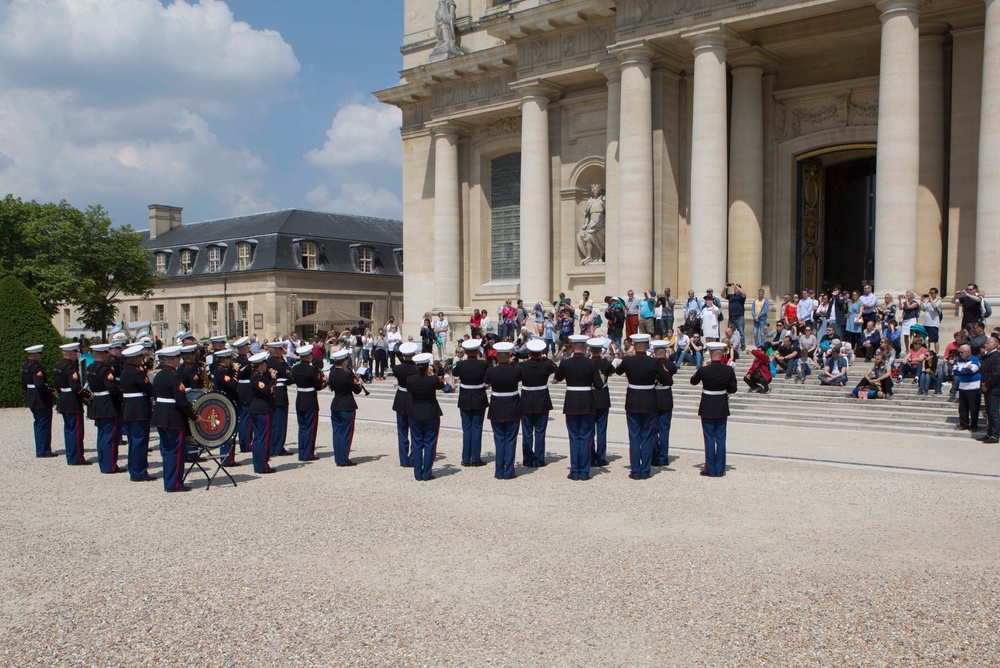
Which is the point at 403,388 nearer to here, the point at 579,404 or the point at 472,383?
the point at 472,383

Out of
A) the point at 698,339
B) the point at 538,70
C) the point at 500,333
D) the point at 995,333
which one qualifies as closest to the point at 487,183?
the point at 538,70

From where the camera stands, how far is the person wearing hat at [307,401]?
40.9ft

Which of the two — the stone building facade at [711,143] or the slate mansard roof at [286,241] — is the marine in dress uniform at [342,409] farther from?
the slate mansard roof at [286,241]

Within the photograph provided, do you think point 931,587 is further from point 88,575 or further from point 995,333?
point 995,333

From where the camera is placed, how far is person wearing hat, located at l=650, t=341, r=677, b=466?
11.3 metres

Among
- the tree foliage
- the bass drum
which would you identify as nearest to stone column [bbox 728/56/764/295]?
the bass drum

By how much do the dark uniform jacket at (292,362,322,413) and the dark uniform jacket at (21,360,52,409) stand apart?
4.26 metres

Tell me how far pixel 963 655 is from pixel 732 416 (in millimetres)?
12027

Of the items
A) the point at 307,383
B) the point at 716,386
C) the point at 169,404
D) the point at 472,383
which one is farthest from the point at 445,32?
the point at 169,404

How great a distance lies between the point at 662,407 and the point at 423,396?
3209mm

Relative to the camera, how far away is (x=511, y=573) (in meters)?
6.70

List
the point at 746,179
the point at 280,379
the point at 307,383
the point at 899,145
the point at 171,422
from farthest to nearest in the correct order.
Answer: the point at 746,179 < the point at 899,145 < the point at 280,379 < the point at 307,383 < the point at 171,422

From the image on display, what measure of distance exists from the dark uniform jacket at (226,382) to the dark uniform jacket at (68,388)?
209 cm

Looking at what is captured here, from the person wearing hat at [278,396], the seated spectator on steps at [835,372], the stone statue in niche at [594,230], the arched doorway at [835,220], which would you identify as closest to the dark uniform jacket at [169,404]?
the person wearing hat at [278,396]
